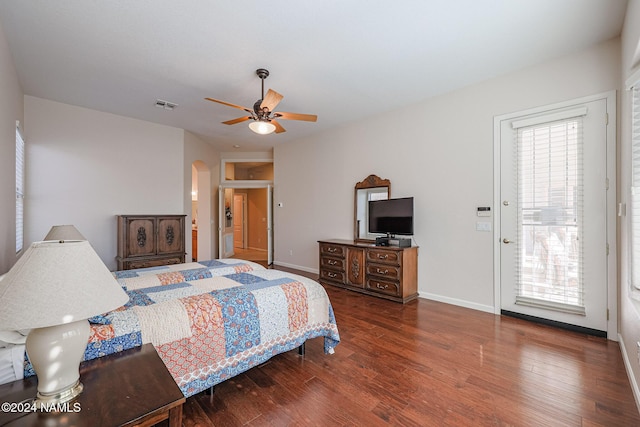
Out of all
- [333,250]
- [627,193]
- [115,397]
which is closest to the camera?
[115,397]

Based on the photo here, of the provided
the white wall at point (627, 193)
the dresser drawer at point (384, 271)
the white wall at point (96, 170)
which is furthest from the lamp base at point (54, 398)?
the white wall at point (96, 170)

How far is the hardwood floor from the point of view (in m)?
1.75

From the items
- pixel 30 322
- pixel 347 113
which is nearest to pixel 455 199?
pixel 347 113

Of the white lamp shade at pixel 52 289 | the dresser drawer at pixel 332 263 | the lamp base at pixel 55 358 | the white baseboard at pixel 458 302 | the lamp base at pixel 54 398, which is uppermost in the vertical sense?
the white lamp shade at pixel 52 289

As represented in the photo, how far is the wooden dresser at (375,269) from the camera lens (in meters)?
3.94

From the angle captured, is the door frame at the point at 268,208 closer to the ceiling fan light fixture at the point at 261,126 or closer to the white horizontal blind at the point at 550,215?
the ceiling fan light fixture at the point at 261,126

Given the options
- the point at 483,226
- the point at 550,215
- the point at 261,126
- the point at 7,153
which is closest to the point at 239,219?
the point at 7,153

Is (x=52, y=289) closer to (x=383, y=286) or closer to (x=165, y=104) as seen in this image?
(x=383, y=286)

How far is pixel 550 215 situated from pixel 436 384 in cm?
229

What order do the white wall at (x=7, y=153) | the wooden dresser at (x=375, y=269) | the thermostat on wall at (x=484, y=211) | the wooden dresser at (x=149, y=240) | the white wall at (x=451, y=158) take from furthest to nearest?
the wooden dresser at (x=149, y=240) → the wooden dresser at (x=375, y=269) → the thermostat on wall at (x=484, y=211) → the white wall at (x=451, y=158) → the white wall at (x=7, y=153)

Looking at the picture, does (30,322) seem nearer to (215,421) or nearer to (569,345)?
(215,421)

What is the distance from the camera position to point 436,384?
2084 mm

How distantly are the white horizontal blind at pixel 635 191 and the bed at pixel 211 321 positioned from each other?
2.24m

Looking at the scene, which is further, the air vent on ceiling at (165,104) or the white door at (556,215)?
the air vent on ceiling at (165,104)
